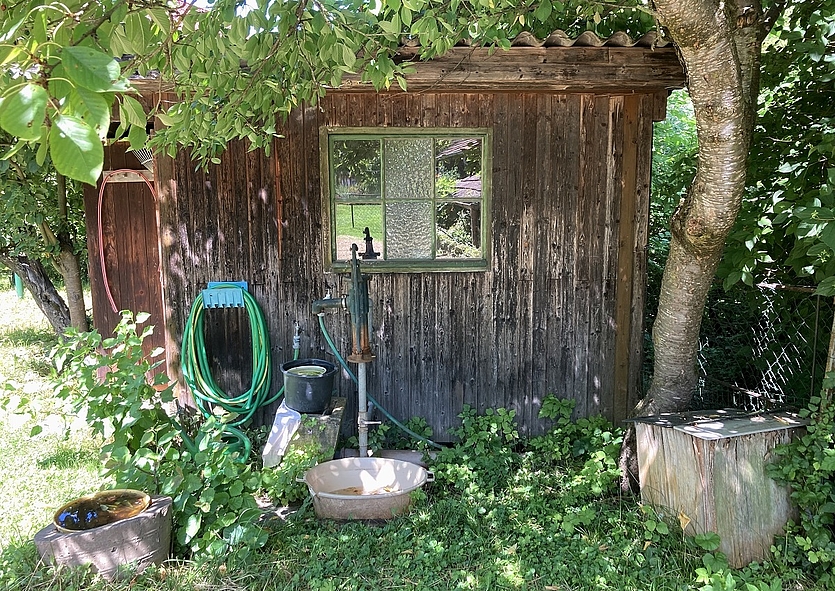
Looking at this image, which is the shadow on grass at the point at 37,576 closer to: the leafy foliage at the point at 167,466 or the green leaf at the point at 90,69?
the leafy foliage at the point at 167,466

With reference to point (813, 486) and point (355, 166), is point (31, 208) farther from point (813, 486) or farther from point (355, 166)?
point (813, 486)

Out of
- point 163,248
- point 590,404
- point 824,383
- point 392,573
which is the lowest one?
point 392,573

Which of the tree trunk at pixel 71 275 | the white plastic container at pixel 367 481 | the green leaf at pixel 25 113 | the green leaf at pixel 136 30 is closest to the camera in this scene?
the green leaf at pixel 25 113

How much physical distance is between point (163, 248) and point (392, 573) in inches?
102

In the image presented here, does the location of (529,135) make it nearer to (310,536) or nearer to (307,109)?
A: (307,109)

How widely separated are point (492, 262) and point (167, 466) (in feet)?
7.76

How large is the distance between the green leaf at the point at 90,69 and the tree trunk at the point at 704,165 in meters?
2.47

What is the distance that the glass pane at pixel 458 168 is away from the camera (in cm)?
407

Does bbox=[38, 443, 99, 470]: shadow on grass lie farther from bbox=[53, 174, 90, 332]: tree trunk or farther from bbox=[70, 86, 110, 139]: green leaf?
bbox=[70, 86, 110, 139]: green leaf

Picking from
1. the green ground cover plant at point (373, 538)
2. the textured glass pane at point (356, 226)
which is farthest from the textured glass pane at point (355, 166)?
the green ground cover plant at point (373, 538)

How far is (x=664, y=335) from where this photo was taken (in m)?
3.46

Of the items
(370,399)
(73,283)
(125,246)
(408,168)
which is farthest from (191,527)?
(73,283)

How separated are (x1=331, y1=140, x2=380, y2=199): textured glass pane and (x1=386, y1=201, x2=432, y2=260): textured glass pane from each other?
208mm

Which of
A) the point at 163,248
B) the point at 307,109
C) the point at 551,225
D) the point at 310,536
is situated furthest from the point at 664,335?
the point at 163,248
